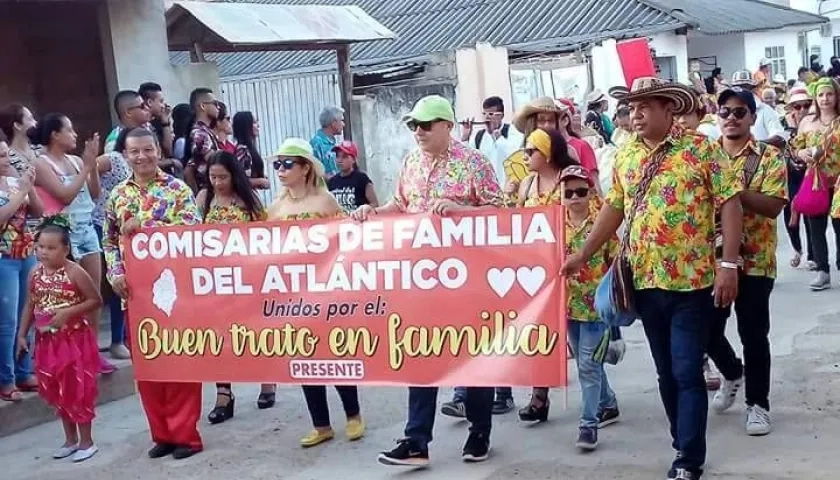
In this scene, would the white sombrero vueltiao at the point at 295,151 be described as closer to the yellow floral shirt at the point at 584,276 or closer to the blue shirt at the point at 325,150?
the yellow floral shirt at the point at 584,276

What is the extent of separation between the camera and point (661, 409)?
21.6 feet

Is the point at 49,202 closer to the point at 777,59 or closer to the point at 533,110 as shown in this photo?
the point at 533,110

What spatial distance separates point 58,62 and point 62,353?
5.54m

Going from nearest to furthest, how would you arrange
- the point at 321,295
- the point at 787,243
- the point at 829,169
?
the point at 321,295, the point at 829,169, the point at 787,243

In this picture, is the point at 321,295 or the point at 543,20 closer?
the point at 321,295

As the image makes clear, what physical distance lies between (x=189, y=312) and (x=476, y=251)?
5.48 feet

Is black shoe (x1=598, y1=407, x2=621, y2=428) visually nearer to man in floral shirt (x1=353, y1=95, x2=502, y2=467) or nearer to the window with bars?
man in floral shirt (x1=353, y1=95, x2=502, y2=467)

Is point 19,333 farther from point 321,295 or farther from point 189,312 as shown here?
point 321,295

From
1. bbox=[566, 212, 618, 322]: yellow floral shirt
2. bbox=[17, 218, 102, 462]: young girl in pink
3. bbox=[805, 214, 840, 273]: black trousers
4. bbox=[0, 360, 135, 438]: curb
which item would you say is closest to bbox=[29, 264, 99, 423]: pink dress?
bbox=[17, 218, 102, 462]: young girl in pink

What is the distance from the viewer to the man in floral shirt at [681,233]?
16.4 ft

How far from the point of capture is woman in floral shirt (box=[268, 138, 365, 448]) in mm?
6258

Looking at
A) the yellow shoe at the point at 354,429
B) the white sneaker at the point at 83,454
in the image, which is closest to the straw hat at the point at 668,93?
the yellow shoe at the point at 354,429

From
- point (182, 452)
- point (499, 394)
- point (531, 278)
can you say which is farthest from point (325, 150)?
point (531, 278)

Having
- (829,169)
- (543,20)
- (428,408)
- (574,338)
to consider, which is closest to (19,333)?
(428,408)
